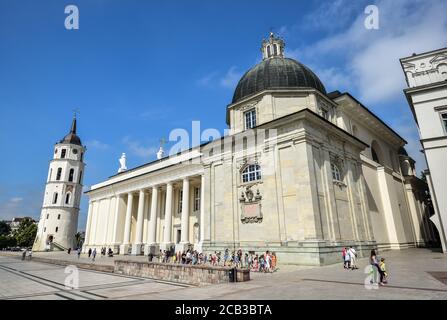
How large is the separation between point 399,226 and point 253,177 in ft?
70.6

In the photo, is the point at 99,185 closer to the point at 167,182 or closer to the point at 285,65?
the point at 167,182

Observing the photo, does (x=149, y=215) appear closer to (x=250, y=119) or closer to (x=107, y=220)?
(x=107, y=220)

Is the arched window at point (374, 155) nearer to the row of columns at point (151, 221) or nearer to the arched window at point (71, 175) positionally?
the row of columns at point (151, 221)

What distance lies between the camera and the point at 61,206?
2549 inches

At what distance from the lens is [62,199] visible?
65.3m

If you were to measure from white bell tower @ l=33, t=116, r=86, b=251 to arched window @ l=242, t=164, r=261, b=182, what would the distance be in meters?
56.4

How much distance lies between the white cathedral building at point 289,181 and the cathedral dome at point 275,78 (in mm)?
106

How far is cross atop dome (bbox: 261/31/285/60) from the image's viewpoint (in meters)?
31.4

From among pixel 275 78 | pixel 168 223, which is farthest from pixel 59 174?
pixel 275 78

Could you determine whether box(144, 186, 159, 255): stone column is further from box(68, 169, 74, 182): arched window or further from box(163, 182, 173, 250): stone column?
box(68, 169, 74, 182): arched window

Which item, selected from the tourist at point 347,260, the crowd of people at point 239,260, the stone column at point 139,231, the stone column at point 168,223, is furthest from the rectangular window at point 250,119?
the stone column at point 139,231

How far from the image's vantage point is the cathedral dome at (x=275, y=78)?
26.4 m
